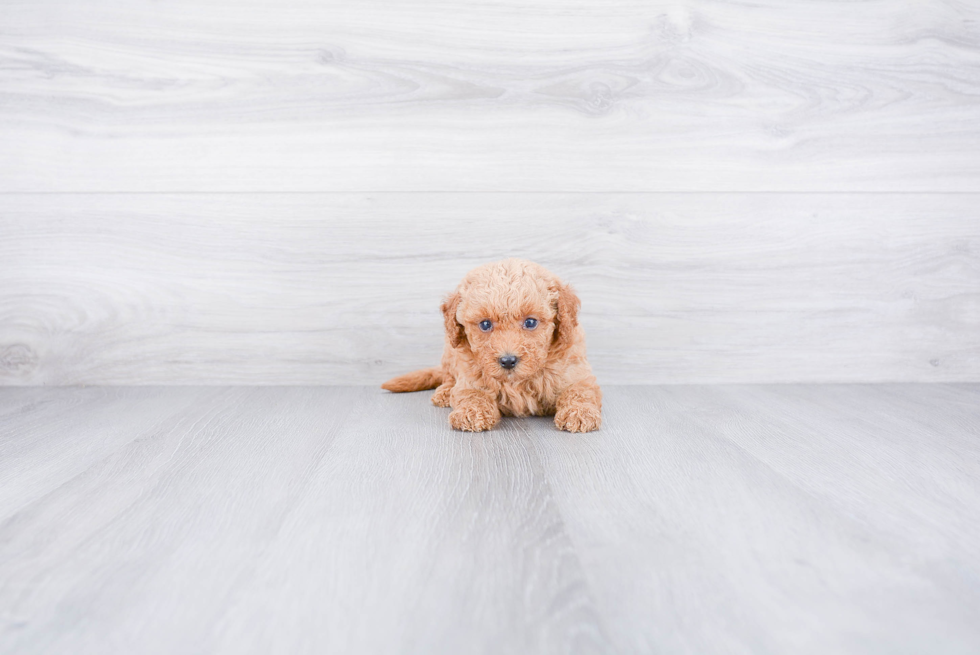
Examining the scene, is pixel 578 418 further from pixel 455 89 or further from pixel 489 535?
pixel 455 89

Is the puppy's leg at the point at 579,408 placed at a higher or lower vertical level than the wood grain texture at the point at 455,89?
lower

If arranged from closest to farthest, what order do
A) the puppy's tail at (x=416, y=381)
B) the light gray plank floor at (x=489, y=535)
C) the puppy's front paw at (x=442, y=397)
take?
the light gray plank floor at (x=489, y=535) → the puppy's front paw at (x=442, y=397) → the puppy's tail at (x=416, y=381)

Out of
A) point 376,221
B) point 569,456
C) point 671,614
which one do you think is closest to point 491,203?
point 376,221

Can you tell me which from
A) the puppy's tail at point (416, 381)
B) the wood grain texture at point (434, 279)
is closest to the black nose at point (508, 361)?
the puppy's tail at point (416, 381)

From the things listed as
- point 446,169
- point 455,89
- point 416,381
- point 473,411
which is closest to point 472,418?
point 473,411

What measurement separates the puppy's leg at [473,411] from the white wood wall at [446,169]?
0.45 meters

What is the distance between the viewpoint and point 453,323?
1.36 meters

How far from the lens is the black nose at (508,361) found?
49.5 inches

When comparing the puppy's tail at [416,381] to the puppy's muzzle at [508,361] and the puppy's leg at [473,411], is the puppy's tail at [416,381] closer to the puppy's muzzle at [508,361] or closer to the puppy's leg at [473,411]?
the puppy's leg at [473,411]

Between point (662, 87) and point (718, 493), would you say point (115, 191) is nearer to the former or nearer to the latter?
point (662, 87)

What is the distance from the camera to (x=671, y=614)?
0.63 metres

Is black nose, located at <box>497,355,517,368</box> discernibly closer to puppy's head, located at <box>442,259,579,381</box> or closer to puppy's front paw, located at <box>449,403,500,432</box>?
puppy's head, located at <box>442,259,579,381</box>

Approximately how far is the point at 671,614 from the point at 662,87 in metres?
1.51

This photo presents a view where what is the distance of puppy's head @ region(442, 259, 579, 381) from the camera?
126 centimetres
